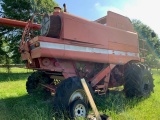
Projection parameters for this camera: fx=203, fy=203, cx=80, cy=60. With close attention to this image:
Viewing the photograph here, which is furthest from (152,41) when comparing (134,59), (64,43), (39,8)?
(64,43)

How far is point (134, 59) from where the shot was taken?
758 cm

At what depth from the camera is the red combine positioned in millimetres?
4820

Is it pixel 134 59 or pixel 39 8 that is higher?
pixel 39 8

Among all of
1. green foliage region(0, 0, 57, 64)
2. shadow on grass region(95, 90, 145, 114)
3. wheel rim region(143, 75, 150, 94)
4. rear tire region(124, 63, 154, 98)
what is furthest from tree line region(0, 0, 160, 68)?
shadow on grass region(95, 90, 145, 114)

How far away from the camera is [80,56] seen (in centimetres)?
547

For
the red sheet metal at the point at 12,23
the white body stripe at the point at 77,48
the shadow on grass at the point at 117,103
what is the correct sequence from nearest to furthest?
the white body stripe at the point at 77,48
the shadow on grass at the point at 117,103
the red sheet metal at the point at 12,23

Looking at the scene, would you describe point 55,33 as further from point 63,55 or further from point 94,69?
point 94,69

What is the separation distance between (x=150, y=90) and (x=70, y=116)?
4099 mm

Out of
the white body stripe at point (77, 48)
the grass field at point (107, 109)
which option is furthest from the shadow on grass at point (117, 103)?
the white body stripe at point (77, 48)

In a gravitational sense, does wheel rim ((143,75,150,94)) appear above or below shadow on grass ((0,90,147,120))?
above

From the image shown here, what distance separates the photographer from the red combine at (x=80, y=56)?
190 inches

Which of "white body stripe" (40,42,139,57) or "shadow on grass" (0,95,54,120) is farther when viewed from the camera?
"white body stripe" (40,42,139,57)

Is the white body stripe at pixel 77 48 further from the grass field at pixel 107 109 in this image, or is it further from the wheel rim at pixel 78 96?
the grass field at pixel 107 109

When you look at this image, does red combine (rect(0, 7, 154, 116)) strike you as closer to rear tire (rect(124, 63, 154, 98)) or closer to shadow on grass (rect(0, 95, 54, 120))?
rear tire (rect(124, 63, 154, 98))
